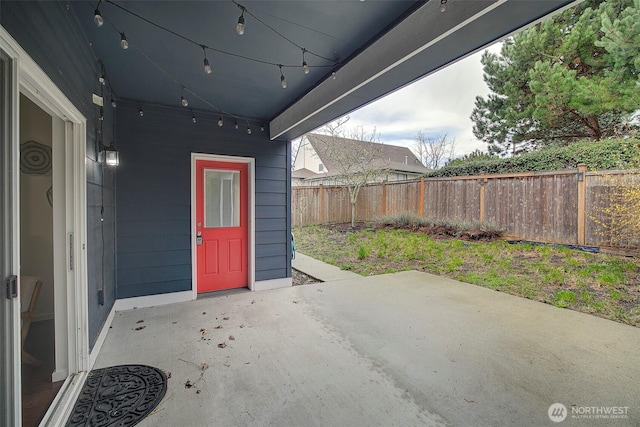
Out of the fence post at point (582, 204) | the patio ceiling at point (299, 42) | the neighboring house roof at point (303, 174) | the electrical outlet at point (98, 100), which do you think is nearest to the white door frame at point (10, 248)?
the patio ceiling at point (299, 42)

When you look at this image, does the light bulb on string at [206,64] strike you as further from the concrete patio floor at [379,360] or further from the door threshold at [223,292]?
the door threshold at [223,292]

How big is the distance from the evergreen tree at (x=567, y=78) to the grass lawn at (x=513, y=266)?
341cm

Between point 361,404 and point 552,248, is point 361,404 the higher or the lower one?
the lower one

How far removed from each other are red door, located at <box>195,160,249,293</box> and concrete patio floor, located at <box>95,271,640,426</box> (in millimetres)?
461

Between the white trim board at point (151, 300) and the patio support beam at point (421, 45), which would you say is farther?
the white trim board at point (151, 300)

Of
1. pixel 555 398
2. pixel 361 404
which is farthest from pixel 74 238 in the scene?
pixel 555 398

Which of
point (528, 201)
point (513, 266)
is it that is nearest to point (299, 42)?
point (513, 266)

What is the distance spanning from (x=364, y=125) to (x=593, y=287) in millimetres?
9061

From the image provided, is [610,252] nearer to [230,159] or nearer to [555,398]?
[555,398]

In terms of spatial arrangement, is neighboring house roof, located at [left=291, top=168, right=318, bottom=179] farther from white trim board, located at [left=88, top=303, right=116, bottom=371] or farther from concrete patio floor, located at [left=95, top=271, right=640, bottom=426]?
white trim board, located at [left=88, top=303, right=116, bottom=371]

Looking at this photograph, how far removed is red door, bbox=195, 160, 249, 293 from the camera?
13.0 feet

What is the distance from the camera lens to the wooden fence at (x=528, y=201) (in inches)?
201

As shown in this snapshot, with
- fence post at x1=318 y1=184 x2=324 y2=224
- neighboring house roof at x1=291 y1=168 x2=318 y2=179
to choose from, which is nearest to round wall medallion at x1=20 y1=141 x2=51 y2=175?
fence post at x1=318 y1=184 x2=324 y2=224

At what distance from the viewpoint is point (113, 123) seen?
3.30 meters
